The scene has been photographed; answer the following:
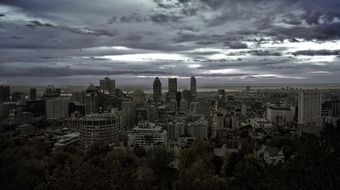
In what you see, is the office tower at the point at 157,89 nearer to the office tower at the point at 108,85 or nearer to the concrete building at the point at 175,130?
the office tower at the point at 108,85

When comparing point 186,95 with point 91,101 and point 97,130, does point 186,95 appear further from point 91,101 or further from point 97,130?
point 97,130

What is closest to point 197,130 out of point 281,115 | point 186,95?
point 281,115

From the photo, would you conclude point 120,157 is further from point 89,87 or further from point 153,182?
point 89,87

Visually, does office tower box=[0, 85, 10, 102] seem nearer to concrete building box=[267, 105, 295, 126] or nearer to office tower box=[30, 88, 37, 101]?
office tower box=[30, 88, 37, 101]

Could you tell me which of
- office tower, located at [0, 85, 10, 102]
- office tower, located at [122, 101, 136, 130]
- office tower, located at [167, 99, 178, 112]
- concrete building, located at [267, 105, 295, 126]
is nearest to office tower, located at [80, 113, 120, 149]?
office tower, located at [0, 85, 10, 102]

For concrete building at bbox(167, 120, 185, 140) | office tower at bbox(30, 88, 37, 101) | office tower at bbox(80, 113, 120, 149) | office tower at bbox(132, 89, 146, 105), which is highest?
office tower at bbox(30, 88, 37, 101)

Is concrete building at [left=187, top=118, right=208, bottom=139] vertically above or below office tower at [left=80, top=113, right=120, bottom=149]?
below

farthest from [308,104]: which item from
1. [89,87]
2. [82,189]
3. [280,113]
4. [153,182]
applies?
[82,189]
